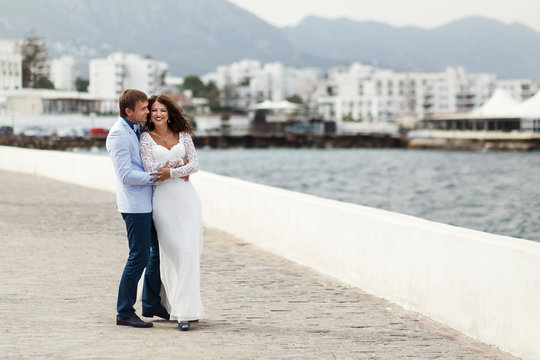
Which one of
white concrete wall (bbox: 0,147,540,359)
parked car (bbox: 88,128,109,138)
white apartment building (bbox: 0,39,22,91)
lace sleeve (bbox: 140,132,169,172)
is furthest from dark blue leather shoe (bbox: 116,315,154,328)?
white apartment building (bbox: 0,39,22,91)

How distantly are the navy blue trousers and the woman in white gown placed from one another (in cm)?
12

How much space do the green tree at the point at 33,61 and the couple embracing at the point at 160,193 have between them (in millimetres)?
162505

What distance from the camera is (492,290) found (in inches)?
225

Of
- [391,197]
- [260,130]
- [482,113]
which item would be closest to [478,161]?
[482,113]

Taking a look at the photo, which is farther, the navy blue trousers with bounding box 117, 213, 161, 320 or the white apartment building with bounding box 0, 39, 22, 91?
the white apartment building with bounding box 0, 39, 22, 91

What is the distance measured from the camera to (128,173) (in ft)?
18.2

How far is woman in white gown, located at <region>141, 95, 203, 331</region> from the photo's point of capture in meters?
5.67

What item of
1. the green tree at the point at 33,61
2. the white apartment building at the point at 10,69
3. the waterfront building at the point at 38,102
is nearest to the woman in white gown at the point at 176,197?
the waterfront building at the point at 38,102

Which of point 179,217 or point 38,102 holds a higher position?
point 38,102

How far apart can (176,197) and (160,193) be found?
107 millimetres

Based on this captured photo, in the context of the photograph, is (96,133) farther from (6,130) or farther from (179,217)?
(179,217)

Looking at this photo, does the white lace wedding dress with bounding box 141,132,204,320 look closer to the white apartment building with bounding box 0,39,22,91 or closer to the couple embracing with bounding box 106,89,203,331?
the couple embracing with bounding box 106,89,203,331

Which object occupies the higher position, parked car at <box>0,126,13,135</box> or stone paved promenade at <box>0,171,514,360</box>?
stone paved promenade at <box>0,171,514,360</box>

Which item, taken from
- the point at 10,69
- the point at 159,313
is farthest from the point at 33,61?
the point at 159,313
